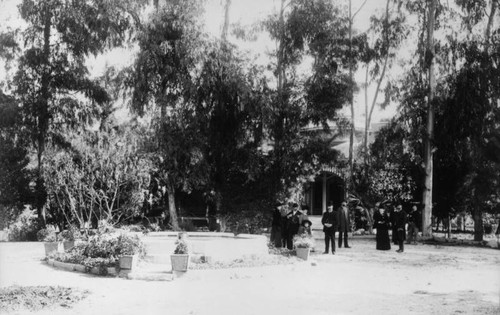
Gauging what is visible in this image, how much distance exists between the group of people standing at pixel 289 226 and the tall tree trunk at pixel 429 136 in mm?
9107

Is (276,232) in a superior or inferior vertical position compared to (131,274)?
superior

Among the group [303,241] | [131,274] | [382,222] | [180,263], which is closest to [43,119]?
[303,241]

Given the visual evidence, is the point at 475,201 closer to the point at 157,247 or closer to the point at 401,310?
the point at 157,247

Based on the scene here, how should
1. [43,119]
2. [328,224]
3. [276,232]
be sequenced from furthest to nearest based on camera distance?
[43,119], [276,232], [328,224]

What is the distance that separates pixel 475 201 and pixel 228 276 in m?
15.1

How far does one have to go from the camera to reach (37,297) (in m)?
9.36

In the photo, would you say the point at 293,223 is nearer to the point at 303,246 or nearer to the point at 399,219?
the point at 303,246

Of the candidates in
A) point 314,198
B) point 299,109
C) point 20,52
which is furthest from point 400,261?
point 314,198

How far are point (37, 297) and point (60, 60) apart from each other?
20.3 metres

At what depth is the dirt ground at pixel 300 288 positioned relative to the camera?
9289 mm

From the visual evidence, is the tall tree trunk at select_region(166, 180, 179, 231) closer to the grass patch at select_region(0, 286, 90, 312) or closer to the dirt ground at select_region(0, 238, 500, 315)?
the dirt ground at select_region(0, 238, 500, 315)

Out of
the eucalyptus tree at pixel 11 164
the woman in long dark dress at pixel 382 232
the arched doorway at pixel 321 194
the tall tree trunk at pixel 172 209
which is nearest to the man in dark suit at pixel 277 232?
the woman in long dark dress at pixel 382 232

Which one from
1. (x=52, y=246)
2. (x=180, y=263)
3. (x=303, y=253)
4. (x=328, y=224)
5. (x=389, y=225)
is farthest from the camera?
(x=389, y=225)

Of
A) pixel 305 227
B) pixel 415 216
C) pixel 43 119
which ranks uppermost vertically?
pixel 43 119
